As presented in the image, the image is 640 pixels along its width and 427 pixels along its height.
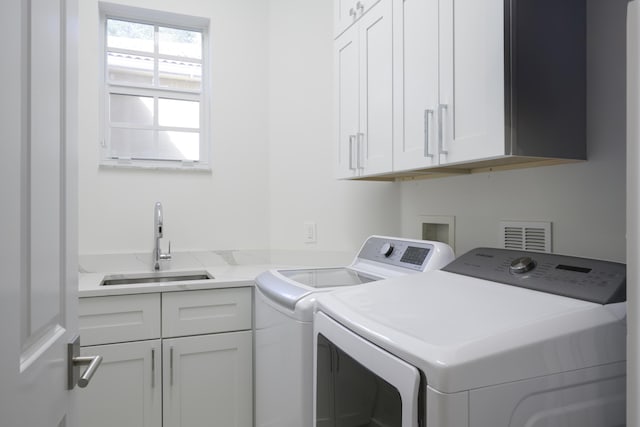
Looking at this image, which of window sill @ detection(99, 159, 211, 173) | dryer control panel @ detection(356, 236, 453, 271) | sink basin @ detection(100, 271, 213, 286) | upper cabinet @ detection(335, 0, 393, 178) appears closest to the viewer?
dryer control panel @ detection(356, 236, 453, 271)

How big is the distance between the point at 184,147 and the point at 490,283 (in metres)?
2.06

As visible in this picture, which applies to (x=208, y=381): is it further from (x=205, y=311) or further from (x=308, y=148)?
(x=308, y=148)

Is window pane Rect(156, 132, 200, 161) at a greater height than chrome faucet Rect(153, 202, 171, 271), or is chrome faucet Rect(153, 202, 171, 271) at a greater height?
window pane Rect(156, 132, 200, 161)

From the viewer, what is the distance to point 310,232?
2.62 m

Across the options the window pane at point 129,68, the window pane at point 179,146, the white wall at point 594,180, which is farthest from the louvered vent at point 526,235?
the window pane at point 129,68

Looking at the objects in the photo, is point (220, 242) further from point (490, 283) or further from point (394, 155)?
point (490, 283)

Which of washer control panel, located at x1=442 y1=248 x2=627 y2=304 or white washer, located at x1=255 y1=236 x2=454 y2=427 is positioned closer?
washer control panel, located at x1=442 y1=248 x2=627 y2=304

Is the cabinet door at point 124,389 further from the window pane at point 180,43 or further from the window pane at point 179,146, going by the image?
the window pane at point 180,43

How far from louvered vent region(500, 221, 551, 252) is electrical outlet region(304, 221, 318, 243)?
4.00 feet

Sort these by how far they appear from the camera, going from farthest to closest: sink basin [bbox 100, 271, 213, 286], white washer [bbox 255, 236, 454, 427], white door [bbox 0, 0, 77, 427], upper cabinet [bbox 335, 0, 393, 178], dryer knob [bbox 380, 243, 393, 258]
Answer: sink basin [bbox 100, 271, 213, 286] < dryer knob [bbox 380, 243, 393, 258] < upper cabinet [bbox 335, 0, 393, 178] < white washer [bbox 255, 236, 454, 427] < white door [bbox 0, 0, 77, 427]

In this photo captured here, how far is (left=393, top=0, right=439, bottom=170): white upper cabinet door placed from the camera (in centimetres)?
147

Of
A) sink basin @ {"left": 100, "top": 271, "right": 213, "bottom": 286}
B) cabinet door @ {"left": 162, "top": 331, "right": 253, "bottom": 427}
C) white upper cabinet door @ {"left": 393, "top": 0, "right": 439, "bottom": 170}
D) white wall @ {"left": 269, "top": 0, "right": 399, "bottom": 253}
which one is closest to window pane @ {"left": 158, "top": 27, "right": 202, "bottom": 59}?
white wall @ {"left": 269, "top": 0, "right": 399, "bottom": 253}

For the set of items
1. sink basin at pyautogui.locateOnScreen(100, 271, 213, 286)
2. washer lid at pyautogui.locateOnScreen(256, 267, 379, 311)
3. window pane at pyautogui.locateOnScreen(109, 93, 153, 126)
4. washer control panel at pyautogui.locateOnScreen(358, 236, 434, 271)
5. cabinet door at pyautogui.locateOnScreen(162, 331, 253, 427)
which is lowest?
cabinet door at pyautogui.locateOnScreen(162, 331, 253, 427)

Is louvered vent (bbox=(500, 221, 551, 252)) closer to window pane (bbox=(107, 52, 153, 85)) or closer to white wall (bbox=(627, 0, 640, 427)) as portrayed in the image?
white wall (bbox=(627, 0, 640, 427))
